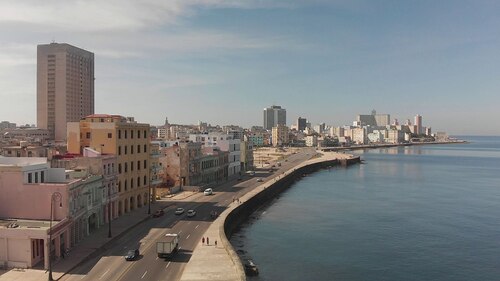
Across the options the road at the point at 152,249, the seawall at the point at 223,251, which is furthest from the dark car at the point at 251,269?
the road at the point at 152,249

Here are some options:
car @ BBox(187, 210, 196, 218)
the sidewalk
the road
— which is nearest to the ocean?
the road

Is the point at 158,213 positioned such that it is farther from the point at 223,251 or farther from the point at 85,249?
the point at 223,251

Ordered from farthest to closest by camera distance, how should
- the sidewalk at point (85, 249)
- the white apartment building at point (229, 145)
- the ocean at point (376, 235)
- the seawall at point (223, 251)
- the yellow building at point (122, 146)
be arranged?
the white apartment building at point (229, 145), the yellow building at point (122, 146), the ocean at point (376, 235), the seawall at point (223, 251), the sidewalk at point (85, 249)

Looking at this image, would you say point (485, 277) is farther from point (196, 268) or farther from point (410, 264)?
point (196, 268)

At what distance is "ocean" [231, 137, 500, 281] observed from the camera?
178 feet

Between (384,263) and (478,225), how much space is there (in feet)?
110

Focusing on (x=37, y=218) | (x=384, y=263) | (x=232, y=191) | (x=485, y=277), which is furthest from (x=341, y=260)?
(x=232, y=191)

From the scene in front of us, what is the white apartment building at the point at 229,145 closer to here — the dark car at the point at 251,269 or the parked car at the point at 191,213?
the parked car at the point at 191,213

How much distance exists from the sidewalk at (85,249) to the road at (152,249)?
2.52ft

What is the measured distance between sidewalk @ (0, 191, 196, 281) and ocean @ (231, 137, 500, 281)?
1518 centimetres

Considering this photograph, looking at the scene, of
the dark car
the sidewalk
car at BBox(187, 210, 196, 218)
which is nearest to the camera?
the sidewalk

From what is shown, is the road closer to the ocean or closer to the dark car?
the dark car

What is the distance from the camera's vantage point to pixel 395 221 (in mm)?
84062

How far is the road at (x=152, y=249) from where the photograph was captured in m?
41.4
